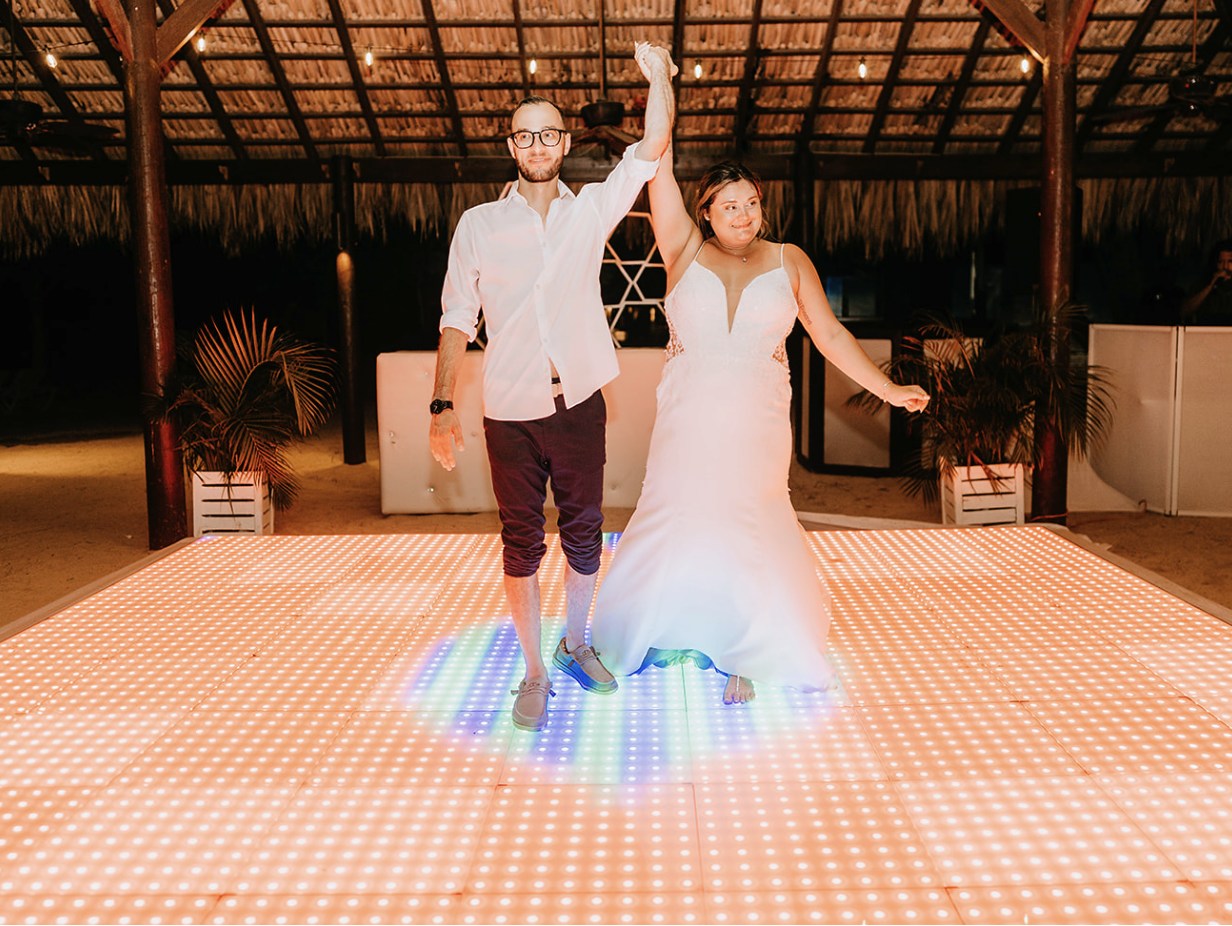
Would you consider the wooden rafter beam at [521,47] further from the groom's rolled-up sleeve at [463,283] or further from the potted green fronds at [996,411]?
the groom's rolled-up sleeve at [463,283]

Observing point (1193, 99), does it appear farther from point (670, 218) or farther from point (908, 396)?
point (670, 218)

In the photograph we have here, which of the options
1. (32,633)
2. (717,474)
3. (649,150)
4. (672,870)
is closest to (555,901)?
(672,870)

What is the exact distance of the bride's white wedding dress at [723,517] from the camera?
2.54 m

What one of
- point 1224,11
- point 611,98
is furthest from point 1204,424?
point 611,98

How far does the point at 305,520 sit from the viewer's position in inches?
233

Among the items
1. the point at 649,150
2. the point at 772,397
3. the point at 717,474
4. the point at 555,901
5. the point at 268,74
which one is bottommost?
the point at 555,901

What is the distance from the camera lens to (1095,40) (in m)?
7.45

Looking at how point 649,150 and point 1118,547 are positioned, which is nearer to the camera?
point 649,150

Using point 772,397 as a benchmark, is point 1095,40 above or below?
above

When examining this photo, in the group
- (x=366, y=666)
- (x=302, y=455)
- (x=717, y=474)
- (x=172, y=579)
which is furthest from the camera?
(x=302, y=455)

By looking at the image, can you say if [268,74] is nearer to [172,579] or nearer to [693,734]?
[172,579]

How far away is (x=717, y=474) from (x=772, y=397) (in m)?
0.26

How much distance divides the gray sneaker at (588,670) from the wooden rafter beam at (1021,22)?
4.29 metres

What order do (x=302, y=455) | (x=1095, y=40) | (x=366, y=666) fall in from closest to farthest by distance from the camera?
(x=366, y=666), (x=1095, y=40), (x=302, y=455)
